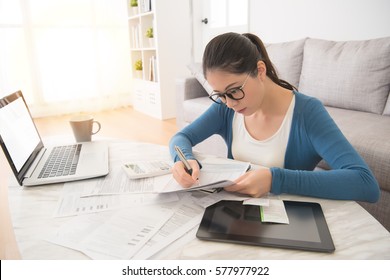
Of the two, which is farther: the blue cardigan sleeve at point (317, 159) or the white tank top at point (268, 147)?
the white tank top at point (268, 147)

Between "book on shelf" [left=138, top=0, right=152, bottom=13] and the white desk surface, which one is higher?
"book on shelf" [left=138, top=0, right=152, bottom=13]

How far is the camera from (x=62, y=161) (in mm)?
972

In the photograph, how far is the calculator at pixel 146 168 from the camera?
2.85 feet

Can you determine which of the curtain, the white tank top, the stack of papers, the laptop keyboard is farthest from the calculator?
the curtain

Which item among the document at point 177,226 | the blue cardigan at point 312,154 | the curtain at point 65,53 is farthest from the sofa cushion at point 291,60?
the curtain at point 65,53

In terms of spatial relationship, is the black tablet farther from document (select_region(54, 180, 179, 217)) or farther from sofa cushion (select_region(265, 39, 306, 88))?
sofa cushion (select_region(265, 39, 306, 88))

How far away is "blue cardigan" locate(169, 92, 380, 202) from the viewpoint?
73 centimetres

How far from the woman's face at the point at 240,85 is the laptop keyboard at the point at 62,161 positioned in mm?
470

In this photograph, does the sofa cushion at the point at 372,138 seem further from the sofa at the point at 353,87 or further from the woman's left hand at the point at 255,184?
the woman's left hand at the point at 255,184

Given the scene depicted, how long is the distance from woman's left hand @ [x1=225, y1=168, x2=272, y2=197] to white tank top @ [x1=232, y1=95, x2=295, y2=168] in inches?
10.3

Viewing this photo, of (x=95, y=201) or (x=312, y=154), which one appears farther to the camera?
(x=312, y=154)

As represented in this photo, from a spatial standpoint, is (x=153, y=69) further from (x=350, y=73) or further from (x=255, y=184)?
(x=255, y=184)

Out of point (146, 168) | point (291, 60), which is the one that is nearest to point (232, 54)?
point (146, 168)

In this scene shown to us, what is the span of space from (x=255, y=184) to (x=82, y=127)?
27.2 inches
